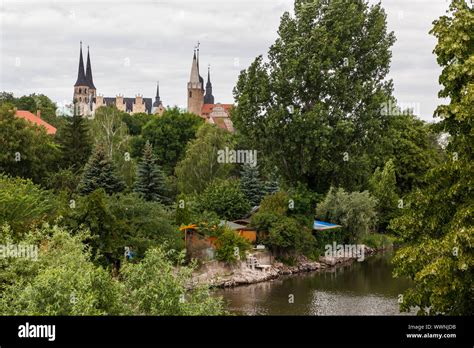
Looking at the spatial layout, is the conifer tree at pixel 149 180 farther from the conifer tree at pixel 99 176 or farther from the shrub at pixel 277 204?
the shrub at pixel 277 204

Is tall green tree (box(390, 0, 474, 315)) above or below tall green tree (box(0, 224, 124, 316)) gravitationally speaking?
above

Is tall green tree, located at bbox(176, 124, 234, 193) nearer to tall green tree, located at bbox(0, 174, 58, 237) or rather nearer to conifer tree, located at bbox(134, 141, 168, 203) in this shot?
conifer tree, located at bbox(134, 141, 168, 203)

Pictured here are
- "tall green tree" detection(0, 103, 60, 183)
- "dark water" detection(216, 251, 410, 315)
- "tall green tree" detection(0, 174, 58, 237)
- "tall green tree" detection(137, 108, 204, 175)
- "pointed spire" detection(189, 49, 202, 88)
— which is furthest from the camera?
"pointed spire" detection(189, 49, 202, 88)

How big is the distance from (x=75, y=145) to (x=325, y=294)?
1837 cm

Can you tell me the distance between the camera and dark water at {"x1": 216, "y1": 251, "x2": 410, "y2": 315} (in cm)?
2192

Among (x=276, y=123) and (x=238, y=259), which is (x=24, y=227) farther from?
(x=276, y=123)

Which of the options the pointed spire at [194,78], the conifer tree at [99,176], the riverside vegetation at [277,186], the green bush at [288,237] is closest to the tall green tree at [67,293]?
the riverside vegetation at [277,186]

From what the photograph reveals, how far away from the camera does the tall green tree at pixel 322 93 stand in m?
29.9

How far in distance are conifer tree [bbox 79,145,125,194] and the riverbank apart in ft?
21.9

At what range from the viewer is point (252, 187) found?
37.8 meters

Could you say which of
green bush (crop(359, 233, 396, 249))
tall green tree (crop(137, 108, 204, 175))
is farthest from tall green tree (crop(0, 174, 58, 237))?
tall green tree (crop(137, 108, 204, 175))

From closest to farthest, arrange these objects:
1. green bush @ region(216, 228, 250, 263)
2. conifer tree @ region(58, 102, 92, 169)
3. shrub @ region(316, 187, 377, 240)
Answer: green bush @ region(216, 228, 250, 263) → shrub @ region(316, 187, 377, 240) → conifer tree @ region(58, 102, 92, 169)

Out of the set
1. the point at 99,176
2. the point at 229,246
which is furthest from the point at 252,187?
the point at 229,246
